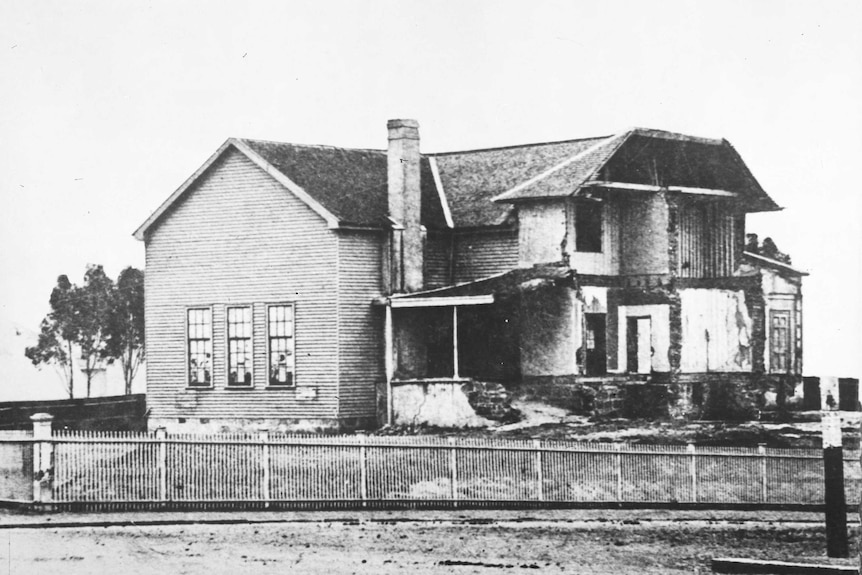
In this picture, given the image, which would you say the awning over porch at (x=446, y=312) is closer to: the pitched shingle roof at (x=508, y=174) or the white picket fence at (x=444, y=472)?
the pitched shingle roof at (x=508, y=174)

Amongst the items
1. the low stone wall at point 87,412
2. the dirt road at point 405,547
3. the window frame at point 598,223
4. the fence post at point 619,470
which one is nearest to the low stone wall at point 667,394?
the window frame at point 598,223

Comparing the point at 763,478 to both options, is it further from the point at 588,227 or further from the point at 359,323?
the point at 359,323

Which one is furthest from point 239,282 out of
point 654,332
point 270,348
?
point 654,332

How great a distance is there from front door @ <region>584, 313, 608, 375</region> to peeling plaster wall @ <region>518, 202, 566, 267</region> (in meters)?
1.73

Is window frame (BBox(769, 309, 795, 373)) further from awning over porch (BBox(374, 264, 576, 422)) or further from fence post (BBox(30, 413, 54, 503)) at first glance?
fence post (BBox(30, 413, 54, 503))

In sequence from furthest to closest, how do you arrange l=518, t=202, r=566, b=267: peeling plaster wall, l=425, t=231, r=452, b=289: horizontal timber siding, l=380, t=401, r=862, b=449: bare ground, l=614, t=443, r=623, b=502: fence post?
l=425, t=231, r=452, b=289: horizontal timber siding
l=518, t=202, r=566, b=267: peeling plaster wall
l=380, t=401, r=862, b=449: bare ground
l=614, t=443, r=623, b=502: fence post

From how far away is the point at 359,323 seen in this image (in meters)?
34.8

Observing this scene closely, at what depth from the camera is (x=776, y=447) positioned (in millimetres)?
29219

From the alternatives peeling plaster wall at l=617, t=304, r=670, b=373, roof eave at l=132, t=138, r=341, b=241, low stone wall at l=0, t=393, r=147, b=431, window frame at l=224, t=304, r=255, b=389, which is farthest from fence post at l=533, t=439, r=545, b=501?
low stone wall at l=0, t=393, r=147, b=431

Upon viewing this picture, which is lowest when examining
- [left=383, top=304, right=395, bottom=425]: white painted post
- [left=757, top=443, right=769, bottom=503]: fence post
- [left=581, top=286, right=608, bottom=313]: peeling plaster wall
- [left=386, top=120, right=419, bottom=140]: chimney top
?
[left=757, top=443, right=769, bottom=503]: fence post

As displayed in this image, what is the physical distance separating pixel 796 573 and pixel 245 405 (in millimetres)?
19317

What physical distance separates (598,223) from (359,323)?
6.04 meters

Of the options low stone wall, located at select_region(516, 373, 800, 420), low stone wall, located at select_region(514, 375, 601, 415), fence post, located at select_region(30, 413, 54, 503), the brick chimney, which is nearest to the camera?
fence post, located at select_region(30, 413, 54, 503)

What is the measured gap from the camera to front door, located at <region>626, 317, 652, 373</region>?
3550 centimetres
